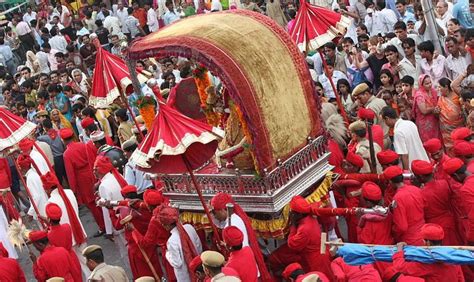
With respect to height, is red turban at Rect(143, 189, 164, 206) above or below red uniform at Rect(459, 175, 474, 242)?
above

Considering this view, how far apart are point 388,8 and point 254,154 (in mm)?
8052

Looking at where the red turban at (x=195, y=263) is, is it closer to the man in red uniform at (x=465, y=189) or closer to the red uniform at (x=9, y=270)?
the red uniform at (x=9, y=270)

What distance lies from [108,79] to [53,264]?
272cm

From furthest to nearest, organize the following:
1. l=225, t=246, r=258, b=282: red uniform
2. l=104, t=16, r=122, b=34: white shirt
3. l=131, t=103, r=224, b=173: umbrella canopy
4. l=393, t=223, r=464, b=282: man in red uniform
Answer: l=104, t=16, r=122, b=34: white shirt, l=131, t=103, r=224, b=173: umbrella canopy, l=225, t=246, r=258, b=282: red uniform, l=393, t=223, r=464, b=282: man in red uniform

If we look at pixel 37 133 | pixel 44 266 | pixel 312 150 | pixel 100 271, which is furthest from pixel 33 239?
pixel 37 133

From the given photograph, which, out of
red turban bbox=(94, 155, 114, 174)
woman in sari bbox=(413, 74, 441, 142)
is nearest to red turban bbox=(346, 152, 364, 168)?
woman in sari bbox=(413, 74, 441, 142)

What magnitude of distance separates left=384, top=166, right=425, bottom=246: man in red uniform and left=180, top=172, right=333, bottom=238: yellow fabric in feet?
3.78

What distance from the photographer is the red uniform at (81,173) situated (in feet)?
36.9

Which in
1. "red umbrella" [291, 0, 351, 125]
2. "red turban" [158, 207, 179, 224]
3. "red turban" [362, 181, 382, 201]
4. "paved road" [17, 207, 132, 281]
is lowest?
"paved road" [17, 207, 132, 281]

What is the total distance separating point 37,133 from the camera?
1353 centimetres

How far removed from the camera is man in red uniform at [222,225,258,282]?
23.6ft

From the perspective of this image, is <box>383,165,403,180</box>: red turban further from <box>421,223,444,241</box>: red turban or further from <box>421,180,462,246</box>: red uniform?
<box>421,223,444,241</box>: red turban

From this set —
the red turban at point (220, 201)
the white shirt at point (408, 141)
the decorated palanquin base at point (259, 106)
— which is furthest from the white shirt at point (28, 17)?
the red turban at point (220, 201)

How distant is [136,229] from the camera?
8906 millimetres
